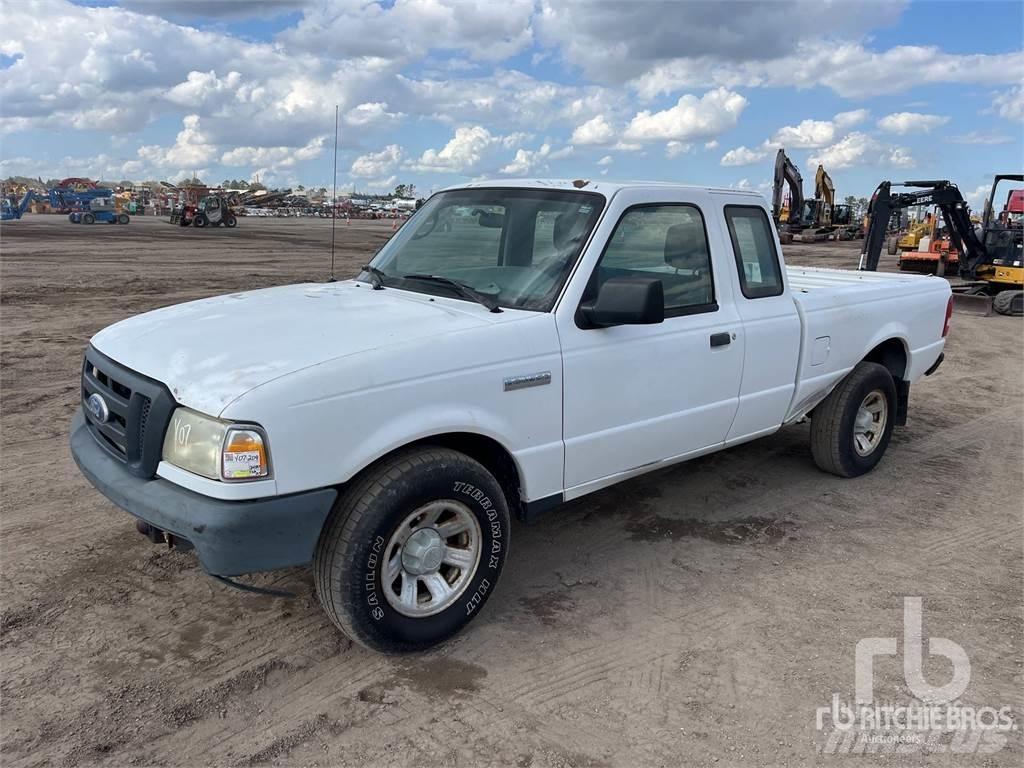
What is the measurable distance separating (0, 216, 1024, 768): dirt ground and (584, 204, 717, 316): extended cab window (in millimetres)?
1486

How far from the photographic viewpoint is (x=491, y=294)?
3963 millimetres

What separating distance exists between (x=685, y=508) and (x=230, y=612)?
2.90 m

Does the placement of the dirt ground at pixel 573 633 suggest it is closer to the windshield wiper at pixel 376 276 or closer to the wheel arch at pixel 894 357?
the wheel arch at pixel 894 357

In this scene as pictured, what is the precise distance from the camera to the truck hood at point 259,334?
3.03 meters

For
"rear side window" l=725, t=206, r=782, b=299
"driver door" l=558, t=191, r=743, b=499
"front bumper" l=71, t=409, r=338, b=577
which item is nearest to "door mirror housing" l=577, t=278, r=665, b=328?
"driver door" l=558, t=191, r=743, b=499

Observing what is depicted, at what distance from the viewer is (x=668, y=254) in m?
4.42

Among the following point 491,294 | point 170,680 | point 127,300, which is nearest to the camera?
point 170,680

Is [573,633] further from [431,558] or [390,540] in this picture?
[390,540]

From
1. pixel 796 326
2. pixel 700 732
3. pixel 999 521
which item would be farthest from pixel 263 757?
pixel 999 521

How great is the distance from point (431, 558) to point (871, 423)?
3982mm

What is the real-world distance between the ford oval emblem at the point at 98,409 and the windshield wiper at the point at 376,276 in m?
1.53

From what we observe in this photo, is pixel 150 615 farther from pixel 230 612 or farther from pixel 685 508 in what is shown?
pixel 685 508

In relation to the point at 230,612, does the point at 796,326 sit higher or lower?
higher

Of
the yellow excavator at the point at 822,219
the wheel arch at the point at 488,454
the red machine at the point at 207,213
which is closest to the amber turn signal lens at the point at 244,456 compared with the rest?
the wheel arch at the point at 488,454
